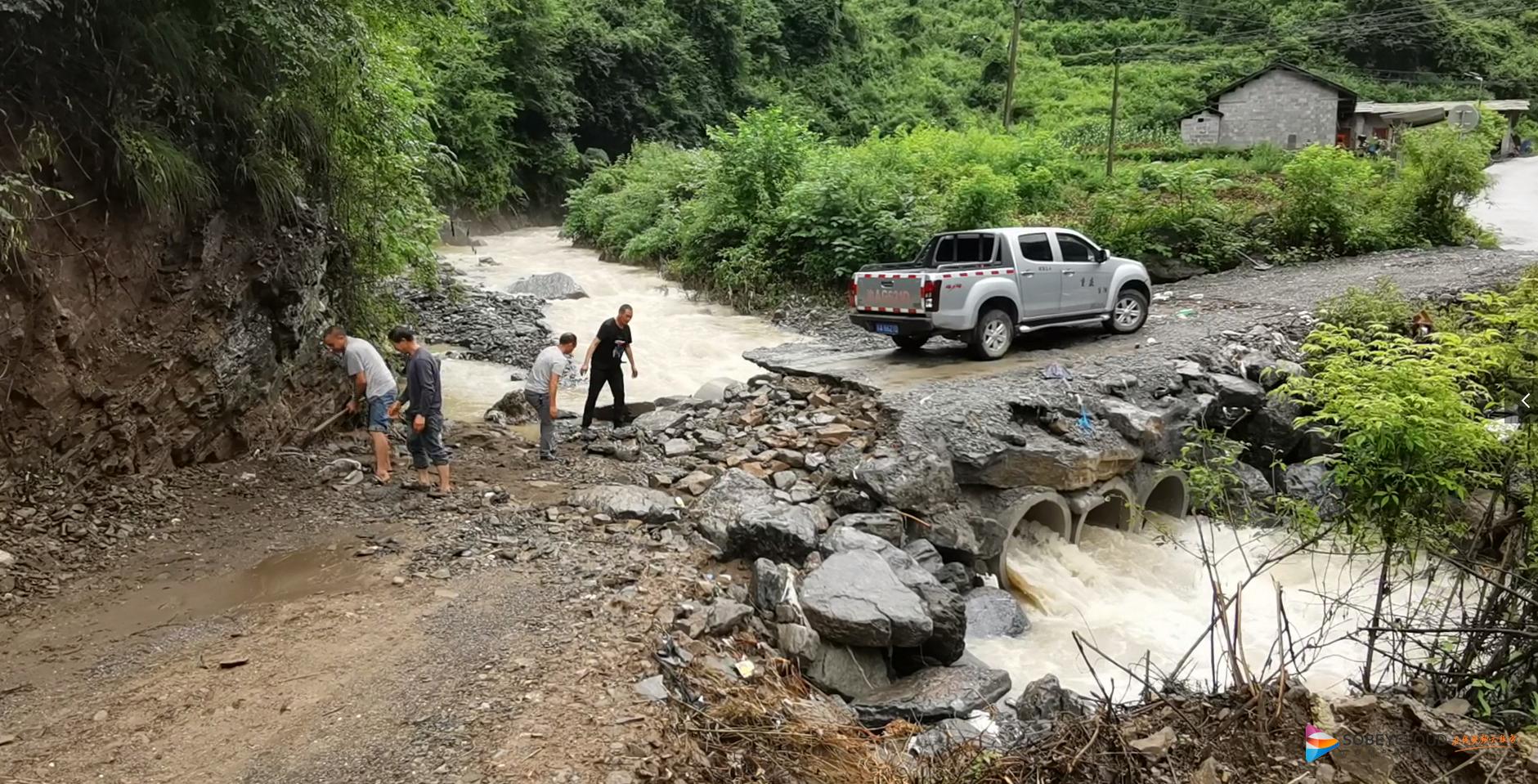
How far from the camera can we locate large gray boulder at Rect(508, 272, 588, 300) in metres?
22.8

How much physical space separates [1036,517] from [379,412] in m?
7.14

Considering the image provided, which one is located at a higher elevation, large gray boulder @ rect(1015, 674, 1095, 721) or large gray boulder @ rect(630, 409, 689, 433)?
large gray boulder @ rect(630, 409, 689, 433)

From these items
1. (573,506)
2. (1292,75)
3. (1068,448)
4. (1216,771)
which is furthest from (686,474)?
(1292,75)

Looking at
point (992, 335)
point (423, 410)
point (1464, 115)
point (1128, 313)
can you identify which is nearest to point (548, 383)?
point (423, 410)

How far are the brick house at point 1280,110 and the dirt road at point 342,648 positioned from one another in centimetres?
4311

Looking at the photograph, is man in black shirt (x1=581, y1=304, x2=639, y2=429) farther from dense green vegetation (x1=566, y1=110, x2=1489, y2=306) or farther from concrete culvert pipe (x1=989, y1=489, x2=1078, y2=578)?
dense green vegetation (x1=566, y1=110, x2=1489, y2=306)

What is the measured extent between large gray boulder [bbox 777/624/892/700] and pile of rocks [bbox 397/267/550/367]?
10.9 metres

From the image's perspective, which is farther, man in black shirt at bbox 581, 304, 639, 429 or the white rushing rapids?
man in black shirt at bbox 581, 304, 639, 429

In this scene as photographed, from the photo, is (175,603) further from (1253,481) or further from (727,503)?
(1253,481)

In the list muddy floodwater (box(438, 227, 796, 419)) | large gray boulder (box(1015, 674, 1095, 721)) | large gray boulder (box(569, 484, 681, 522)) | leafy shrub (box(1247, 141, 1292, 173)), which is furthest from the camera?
leafy shrub (box(1247, 141, 1292, 173))

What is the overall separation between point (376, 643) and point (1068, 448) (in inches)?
292

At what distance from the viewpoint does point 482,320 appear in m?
19.5

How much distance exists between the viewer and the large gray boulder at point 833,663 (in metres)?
6.71

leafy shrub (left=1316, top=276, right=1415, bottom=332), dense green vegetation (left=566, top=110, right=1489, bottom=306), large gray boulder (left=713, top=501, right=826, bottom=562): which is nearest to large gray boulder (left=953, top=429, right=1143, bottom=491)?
large gray boulder (left=713, top=501, right=826, bottom=562)
